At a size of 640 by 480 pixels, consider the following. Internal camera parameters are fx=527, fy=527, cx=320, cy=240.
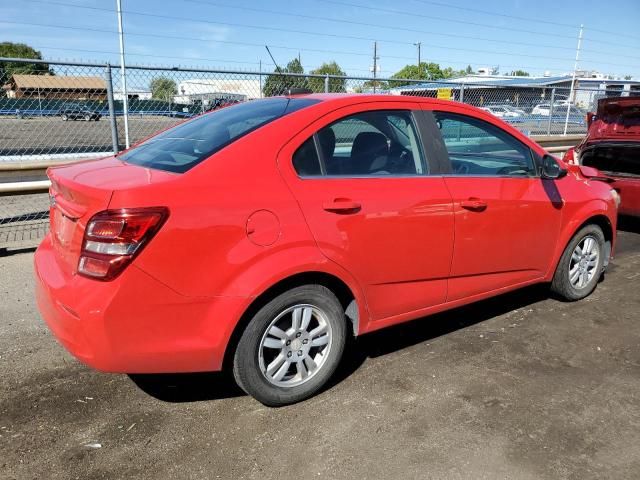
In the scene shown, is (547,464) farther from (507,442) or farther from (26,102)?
(26,102)

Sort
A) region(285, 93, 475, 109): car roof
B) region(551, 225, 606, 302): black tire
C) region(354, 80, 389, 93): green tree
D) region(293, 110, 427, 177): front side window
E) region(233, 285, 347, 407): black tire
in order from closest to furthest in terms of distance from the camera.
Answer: region(233, 285, 347, 407): black tire < region(293, 110, 427, 177): front side window < region(285, 93, 475, 109): car roof < region(551, 225, 606, 302): black tire < region(354, 80, 389, 93): green tree

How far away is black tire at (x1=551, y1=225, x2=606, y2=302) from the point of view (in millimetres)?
4211

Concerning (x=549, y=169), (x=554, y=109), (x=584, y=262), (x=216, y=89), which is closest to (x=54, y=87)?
(x=216, y=89)

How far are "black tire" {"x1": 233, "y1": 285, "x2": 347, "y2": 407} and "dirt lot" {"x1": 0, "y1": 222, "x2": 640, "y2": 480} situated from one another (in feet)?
0.33

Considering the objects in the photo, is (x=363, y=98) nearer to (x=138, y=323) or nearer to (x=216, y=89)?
(x=138, y=323)

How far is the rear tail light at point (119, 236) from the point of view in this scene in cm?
228

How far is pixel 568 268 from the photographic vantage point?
4.25 metres

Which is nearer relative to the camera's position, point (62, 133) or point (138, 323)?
point (138, 323)

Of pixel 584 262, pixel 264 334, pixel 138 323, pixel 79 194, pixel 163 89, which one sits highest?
pixel 163 89

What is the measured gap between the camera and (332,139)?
3006 millimetres

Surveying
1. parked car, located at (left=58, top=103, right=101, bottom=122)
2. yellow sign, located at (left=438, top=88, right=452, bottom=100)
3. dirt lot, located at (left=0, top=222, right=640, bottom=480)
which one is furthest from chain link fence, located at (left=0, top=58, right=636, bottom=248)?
dirt lot, located at (left=0, top=222, right=640, bottom=480)

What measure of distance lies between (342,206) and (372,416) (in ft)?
3.70

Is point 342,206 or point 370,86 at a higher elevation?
Result: point 370,86

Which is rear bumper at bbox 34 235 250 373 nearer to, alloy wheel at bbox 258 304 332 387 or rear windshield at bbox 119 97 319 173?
alloy wheel at bbox 258 304 332 387
